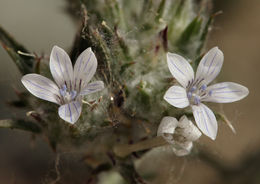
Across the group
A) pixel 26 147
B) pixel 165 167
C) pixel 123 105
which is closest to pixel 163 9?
pixel 123 105

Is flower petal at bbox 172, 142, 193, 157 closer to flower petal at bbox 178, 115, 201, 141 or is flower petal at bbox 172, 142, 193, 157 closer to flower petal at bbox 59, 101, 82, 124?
flower petal at bbox 178, 115, 201, 141

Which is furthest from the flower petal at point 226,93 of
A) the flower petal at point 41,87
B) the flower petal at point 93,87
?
the flower petal at point 41,87

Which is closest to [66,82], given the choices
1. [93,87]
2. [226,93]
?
[93,87]

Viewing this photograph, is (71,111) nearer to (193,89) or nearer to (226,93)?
(193,89)

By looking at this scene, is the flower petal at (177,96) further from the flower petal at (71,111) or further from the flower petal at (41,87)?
the flower petal at (41,87)

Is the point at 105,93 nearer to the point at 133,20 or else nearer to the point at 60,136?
the point at 60,136
